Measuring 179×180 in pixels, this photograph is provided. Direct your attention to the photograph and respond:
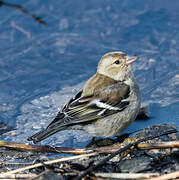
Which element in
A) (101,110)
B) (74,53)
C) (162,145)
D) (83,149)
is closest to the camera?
(162,145)

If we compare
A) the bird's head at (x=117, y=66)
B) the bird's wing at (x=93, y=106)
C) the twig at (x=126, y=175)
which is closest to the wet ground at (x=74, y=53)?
the bird's wing at (x=93, y=106)

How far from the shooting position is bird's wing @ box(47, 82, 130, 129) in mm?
4887

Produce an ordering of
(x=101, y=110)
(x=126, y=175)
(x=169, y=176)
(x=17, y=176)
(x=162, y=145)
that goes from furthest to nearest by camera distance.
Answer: (x=101, y=110) → (x=162, y=145) → (x=17, y=176) → (x=126, y=175) → (x=169, y=176)

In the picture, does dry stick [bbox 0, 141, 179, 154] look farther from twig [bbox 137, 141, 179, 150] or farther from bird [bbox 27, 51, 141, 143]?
bird [bbox 27, 51, 141, 143]

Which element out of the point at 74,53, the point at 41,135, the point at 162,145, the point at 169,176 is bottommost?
the point at 169,176

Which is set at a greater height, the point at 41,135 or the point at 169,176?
the point at 41,135

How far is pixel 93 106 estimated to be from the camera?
498 centimetres

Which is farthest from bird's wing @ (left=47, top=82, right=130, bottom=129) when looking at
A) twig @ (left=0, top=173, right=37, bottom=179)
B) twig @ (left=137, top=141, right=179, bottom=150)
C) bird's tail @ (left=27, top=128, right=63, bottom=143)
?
twig @ (left=0, top=173, right=37, bottom=179)

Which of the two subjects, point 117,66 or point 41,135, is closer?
point 41,135

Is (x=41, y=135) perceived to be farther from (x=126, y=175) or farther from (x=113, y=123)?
(x=126, y=175)

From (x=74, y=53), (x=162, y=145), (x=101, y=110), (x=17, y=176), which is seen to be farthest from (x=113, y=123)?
(x=74, y=53)

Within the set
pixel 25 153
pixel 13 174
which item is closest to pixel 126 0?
pixel 25 153

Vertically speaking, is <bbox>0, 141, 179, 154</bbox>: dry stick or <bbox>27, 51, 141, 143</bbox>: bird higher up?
<bbox>27, 51, 141, 143</bbox>: bird

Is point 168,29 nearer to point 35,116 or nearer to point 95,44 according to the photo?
point 95,44
